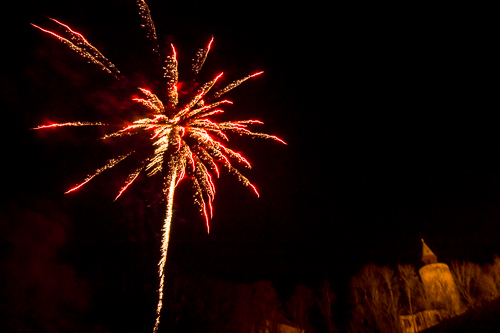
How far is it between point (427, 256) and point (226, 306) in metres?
34.0

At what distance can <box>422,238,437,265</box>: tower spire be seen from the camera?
1798 inches

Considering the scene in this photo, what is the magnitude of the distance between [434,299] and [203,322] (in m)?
19.6

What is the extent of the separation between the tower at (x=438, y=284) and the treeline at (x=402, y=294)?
0.29 feet

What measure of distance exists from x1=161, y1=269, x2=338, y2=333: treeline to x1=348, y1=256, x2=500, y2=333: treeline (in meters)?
3.68

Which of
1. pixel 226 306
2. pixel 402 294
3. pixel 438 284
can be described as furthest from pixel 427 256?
pixel 226 306

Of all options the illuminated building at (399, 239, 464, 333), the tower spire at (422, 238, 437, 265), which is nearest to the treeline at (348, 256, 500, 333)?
the illuminated building at (399, 239, 464, 333)

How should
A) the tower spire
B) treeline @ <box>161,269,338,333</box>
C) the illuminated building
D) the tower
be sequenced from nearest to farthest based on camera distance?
treeline @ <box>161,269,338,333</box> → the illuminated building → the tower → the tower spire

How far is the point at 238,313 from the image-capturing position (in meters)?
24.2

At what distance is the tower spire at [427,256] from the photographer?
45.7m

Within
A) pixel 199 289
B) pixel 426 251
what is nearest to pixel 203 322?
pixel 199 289

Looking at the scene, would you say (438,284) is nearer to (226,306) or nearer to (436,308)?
(436,308)

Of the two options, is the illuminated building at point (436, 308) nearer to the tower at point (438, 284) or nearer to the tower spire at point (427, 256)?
the tower at point (438, 284)

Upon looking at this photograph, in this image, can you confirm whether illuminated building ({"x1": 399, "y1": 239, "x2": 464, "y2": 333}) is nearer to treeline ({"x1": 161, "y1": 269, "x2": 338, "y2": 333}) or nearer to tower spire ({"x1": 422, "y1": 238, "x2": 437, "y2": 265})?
treeline ({"x1": 161, "y1": 269, "x2": 338, "y2": 333})

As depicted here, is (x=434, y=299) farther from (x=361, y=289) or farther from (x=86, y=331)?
(x=86, y=331)
